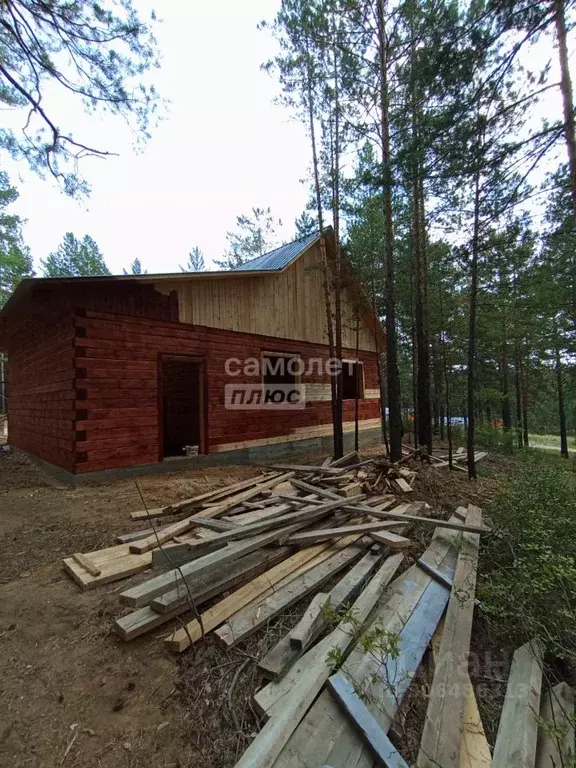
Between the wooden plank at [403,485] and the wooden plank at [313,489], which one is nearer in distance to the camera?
the wooden plank at [313,489]

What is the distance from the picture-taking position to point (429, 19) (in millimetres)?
4312

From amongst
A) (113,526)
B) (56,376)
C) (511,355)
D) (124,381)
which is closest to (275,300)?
(124,381)

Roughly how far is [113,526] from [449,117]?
22.0ft

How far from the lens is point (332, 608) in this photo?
2.27 m

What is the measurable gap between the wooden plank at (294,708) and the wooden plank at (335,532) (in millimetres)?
845

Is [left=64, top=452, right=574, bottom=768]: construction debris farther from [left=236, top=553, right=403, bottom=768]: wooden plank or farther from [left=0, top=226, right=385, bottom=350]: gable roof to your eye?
[left=0, top=226, right=385, bottom=350]: gable roof

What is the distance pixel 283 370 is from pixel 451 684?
8.25m

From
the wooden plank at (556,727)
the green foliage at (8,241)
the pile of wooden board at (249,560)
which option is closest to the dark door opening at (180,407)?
the pile of wooden board at (249,560)

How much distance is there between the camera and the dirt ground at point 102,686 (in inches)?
59.8

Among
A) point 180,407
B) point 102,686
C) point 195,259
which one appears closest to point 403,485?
point 102,686

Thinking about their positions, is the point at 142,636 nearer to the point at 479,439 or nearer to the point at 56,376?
the point at 56,376

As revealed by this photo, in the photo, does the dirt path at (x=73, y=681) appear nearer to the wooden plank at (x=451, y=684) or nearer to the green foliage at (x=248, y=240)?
the wooden plank at (x=451, y=684)

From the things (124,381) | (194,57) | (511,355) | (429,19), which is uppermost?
(194,57)

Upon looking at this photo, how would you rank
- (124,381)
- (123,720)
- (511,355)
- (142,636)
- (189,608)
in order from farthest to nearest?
(511,355) → (124,381) → (189,608) → (142,636) → (123,720)
